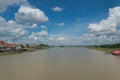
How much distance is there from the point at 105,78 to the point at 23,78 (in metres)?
4.87

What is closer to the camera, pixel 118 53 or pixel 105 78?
pixel 105 78

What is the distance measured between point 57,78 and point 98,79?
2382 millimetres

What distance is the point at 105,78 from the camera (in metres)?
11.4

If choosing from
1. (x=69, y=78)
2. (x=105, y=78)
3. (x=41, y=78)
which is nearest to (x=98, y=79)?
(x=105, y=78)

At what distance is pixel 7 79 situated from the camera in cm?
1138

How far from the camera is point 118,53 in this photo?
35.3 metres

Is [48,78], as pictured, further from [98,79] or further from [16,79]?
[98,79]

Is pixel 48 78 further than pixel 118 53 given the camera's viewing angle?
No

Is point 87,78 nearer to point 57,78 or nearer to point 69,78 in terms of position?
point 69,78

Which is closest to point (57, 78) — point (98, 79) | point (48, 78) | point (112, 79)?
point (48, 78)

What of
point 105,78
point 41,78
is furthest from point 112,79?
point 41,78

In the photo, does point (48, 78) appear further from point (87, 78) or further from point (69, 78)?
point (87, 78)

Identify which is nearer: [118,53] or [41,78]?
[41,78]

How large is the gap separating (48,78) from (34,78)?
0.85 m
